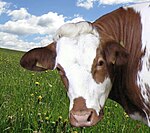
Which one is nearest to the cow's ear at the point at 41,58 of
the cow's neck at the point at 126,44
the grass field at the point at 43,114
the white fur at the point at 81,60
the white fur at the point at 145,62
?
the white fur at the point at 81,60

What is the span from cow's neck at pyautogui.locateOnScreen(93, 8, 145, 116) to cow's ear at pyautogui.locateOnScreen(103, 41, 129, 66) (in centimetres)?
12

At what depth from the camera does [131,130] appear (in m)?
7.68


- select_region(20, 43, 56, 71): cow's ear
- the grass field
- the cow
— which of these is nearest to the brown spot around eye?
the cow

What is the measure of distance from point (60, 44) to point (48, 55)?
346 millimetres

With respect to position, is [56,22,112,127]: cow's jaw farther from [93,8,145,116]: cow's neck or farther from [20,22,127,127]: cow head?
[93,8,145,116]: cow's neck

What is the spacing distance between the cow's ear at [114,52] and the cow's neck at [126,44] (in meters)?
0.12

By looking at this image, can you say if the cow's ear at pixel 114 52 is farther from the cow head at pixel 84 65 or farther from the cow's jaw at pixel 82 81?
the cow's jaw at pixel 82 81

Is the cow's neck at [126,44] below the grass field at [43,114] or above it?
above

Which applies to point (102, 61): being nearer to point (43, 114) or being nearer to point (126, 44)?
point (126, 44)

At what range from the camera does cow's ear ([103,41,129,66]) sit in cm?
545

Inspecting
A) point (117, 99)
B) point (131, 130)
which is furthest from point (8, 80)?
point (117, 99)

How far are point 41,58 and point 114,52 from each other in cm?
112

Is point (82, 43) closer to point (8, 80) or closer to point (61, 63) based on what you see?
point (61, 63)

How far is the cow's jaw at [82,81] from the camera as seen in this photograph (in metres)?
5.09
